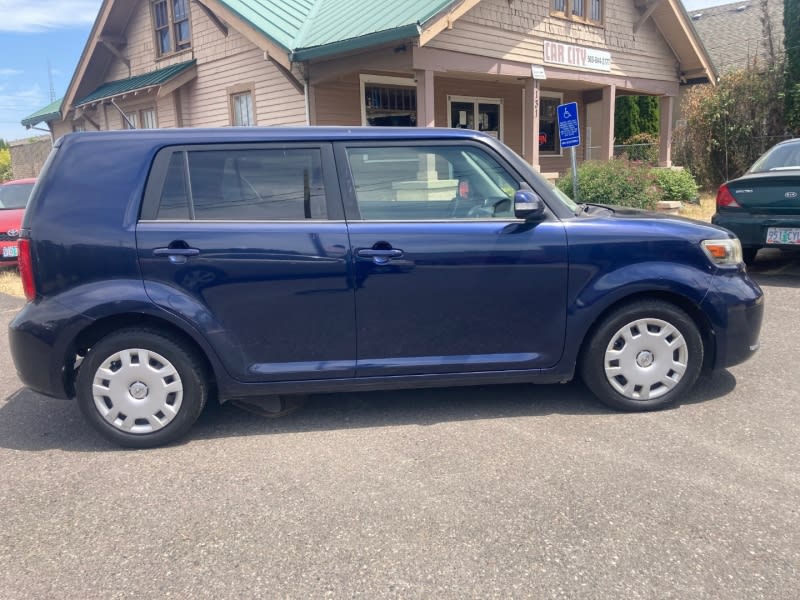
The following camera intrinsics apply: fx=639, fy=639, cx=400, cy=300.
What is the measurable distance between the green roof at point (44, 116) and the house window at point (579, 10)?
1511 centimetres

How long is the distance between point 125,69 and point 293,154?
16529mm

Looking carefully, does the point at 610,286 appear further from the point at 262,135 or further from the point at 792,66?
the point at 792,66

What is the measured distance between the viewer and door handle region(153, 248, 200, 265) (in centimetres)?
351

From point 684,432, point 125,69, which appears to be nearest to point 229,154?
point 684,432

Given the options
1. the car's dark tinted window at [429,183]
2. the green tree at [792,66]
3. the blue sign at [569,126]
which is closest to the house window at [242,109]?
the blue sign at [569,126]

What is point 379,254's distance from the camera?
3605 mm

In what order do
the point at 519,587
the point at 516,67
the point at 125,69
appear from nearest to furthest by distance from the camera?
the point at 519,587 → the point at 516,67 → the point at 125,69

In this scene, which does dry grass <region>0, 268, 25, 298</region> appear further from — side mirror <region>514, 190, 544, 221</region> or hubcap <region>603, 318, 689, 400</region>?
hubcap <region>603, 318, 689, 400</region>

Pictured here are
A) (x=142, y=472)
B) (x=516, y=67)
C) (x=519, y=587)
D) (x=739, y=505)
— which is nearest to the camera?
(x=519, y=587)

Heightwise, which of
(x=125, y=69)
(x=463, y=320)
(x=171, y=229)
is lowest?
(x=463, y=320)

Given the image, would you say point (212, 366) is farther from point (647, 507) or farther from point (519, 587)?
point (647, 507)

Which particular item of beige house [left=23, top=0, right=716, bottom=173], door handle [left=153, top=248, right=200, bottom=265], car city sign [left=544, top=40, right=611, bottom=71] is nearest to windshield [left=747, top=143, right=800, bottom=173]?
beige house [left=23, top=0, right=716, bottom=173]

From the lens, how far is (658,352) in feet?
12.7

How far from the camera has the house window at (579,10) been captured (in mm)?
14016
